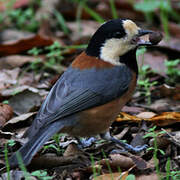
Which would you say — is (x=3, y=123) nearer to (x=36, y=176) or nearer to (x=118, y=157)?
(x=36, y=176)

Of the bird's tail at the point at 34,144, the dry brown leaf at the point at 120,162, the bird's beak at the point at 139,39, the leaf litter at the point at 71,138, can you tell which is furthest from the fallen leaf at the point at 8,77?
the dry brown leaf at the point at 120,162

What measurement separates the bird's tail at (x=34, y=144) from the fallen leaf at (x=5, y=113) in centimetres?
90

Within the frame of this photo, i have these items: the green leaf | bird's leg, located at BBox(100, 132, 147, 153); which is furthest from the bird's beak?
the green leaf

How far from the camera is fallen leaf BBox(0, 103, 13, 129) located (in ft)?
15.2

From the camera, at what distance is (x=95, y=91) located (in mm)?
4117

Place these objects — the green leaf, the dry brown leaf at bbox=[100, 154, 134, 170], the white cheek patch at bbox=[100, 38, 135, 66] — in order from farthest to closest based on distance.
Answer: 1. the green leaf
2. the white cheek patch at bbox=[100, 38, 135, 66]
3. the dry brown leaf at bbox=[100, 154, 134, 170]

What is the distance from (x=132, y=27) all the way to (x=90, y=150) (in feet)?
4.28

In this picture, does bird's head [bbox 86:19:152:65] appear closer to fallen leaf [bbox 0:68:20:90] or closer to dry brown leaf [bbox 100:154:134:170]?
dry brown leaf [bbox 100:154:134:170]

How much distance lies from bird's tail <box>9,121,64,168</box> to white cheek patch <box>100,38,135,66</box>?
88cm

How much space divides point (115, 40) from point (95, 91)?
1.96 feet

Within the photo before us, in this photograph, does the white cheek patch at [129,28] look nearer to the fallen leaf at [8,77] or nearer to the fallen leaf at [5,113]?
the fallen leaf at [5,113]

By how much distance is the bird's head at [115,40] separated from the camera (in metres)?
4.34

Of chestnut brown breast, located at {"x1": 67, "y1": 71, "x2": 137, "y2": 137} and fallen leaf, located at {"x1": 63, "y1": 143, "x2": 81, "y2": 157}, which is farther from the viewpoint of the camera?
fallen leaf, located at {"x1": 63, "y1": 143, "x2": 81, "y2": 157}

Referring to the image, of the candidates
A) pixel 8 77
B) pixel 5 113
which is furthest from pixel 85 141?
pixel 8 77
